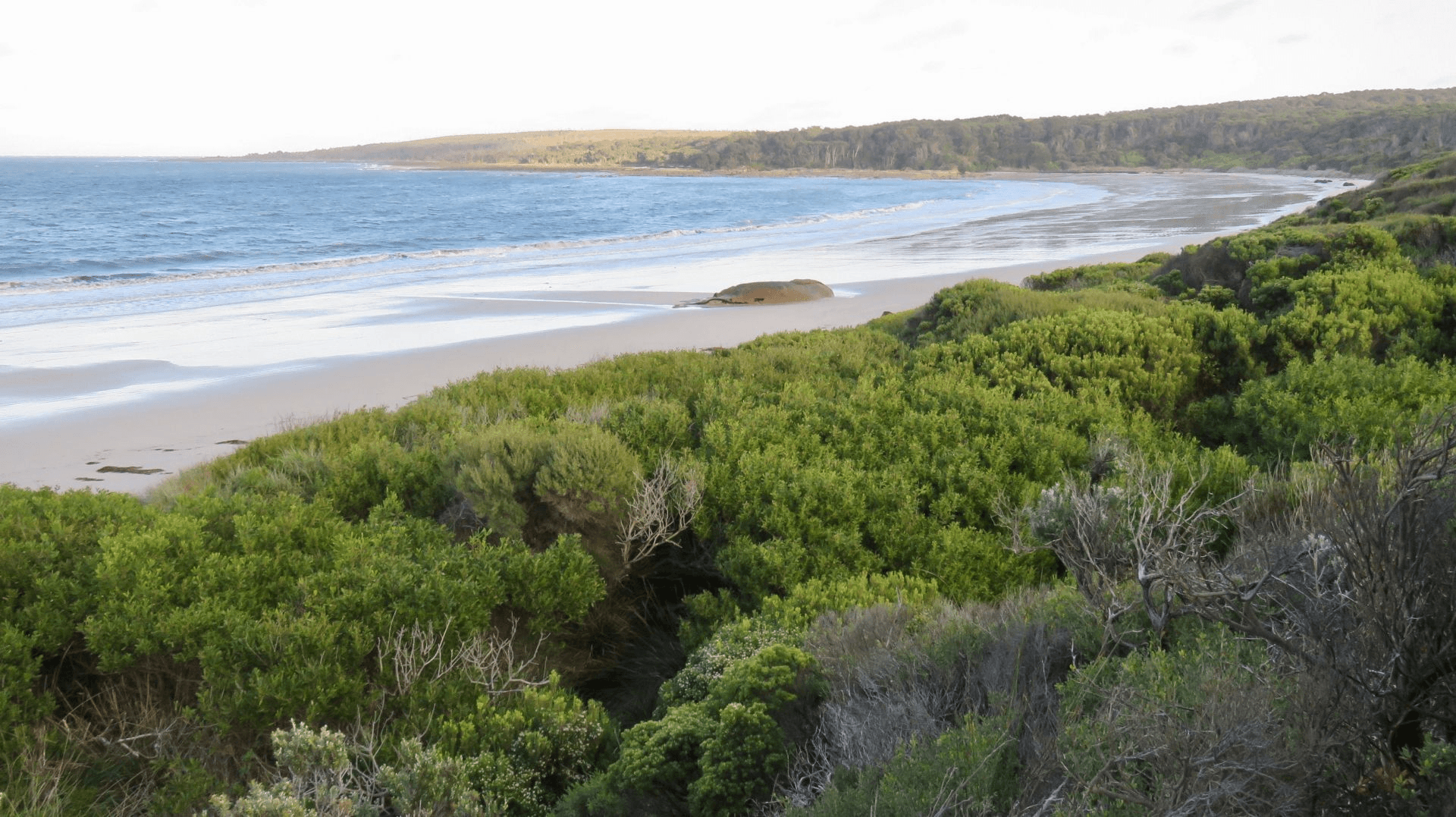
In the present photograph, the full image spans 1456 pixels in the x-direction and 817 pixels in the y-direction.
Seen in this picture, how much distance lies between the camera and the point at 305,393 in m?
11.6

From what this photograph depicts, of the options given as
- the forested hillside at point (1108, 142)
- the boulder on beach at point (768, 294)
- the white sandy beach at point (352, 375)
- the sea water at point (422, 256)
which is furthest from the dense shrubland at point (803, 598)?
the forested hillside at point (1108, 142)

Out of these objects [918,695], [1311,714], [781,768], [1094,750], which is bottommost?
[781,768]

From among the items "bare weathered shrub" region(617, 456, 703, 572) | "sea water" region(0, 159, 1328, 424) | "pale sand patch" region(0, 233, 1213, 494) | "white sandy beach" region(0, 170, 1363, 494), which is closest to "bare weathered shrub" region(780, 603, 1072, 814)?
"bare weathered shrub" region(617, 456, 703, 572)

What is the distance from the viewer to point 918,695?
3.54 metres

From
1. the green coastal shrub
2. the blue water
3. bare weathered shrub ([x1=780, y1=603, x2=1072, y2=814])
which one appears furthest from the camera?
the blue water

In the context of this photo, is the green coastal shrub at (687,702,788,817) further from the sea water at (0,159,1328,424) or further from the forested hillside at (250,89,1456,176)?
the forested hillside at (250,89,1456,176)

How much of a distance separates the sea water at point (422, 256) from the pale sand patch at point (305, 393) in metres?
0.76

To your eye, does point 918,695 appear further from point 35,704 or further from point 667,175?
point 667,175

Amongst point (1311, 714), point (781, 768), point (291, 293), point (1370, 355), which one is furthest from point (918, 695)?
point (291, 293)

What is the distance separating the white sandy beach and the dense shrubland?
2.89 meters

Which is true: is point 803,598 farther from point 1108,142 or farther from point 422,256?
point 1108,142

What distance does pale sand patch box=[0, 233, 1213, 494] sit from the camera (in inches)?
349

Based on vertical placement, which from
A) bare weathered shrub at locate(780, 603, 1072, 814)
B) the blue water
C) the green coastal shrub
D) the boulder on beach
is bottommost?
the green coastal shrub

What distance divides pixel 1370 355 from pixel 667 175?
119 m
